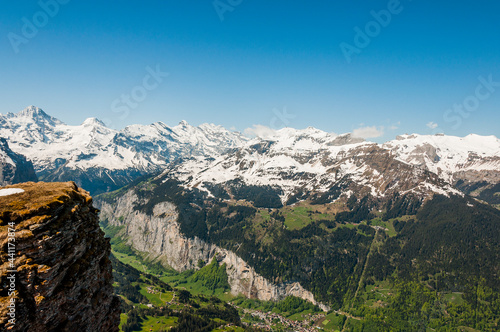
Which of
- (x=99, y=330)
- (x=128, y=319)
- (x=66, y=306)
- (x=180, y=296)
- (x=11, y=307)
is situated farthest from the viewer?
(x=180, y=296)

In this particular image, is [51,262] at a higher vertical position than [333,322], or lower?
higher

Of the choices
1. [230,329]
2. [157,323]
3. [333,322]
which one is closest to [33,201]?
[230,329]

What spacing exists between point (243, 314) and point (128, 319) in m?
87.2

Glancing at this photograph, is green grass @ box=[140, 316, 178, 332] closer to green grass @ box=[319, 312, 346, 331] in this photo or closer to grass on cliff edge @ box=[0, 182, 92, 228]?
green grass @ box=[319, 312, 346, 331]

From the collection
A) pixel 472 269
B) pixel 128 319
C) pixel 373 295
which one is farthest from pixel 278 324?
pixel 472 269

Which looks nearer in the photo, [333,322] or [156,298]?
[333,322]

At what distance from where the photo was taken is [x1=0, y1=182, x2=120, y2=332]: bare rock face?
2041cm

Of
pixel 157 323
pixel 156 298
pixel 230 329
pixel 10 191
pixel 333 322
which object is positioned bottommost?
pixel 156 298

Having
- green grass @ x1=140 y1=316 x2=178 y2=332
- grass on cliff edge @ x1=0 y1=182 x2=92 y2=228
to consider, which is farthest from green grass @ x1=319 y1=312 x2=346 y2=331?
grass on cliff edge @ x1=0 y1=182 x2=92 y2=228

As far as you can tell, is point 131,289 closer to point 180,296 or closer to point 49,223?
point 180,296

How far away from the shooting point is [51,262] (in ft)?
73.8

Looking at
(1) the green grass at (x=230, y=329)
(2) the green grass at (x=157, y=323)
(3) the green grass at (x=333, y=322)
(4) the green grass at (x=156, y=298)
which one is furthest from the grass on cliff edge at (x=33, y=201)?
(3) the green grass at (x=333, y=322)

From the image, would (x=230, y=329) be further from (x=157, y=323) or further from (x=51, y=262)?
(x=51, y=262)

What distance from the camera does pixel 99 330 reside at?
1147 inches
